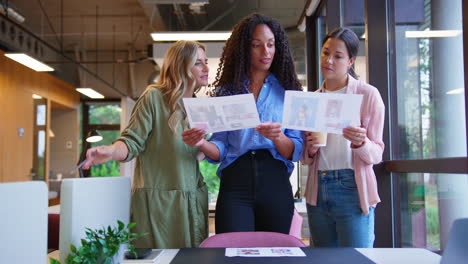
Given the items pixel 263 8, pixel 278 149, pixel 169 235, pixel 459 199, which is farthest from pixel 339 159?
pixel 263 8

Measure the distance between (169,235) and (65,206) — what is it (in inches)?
41.0

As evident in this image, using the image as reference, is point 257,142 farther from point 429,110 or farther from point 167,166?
point 429,110

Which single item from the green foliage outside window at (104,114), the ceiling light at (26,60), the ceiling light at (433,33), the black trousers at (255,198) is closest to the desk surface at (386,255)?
the black trousers at (255,198)

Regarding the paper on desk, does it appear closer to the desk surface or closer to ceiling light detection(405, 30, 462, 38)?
the desk surface

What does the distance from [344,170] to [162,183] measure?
92 cm

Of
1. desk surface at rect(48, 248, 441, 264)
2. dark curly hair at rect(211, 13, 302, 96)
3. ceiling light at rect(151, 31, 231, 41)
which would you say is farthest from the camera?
ceiling light at rect(151, 31, 231, 41)

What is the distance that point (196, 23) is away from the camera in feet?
32.2

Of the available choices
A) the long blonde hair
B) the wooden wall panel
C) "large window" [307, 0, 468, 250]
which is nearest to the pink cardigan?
"large window" [307, 0, 468, 250]

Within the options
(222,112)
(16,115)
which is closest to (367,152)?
(222,112)

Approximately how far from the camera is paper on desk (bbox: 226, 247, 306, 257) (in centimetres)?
182

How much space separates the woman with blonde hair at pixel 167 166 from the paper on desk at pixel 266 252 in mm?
472

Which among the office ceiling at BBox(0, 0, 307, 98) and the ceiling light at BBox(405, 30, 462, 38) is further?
the office ceiling at BBox(0, 0, 307, 98)

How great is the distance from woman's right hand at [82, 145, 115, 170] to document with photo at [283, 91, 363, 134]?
2.74ft

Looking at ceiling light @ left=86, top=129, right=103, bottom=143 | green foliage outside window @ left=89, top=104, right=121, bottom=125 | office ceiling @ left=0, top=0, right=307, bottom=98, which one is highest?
office ceiling @ left=0, top=0, right=307, bottom=98
